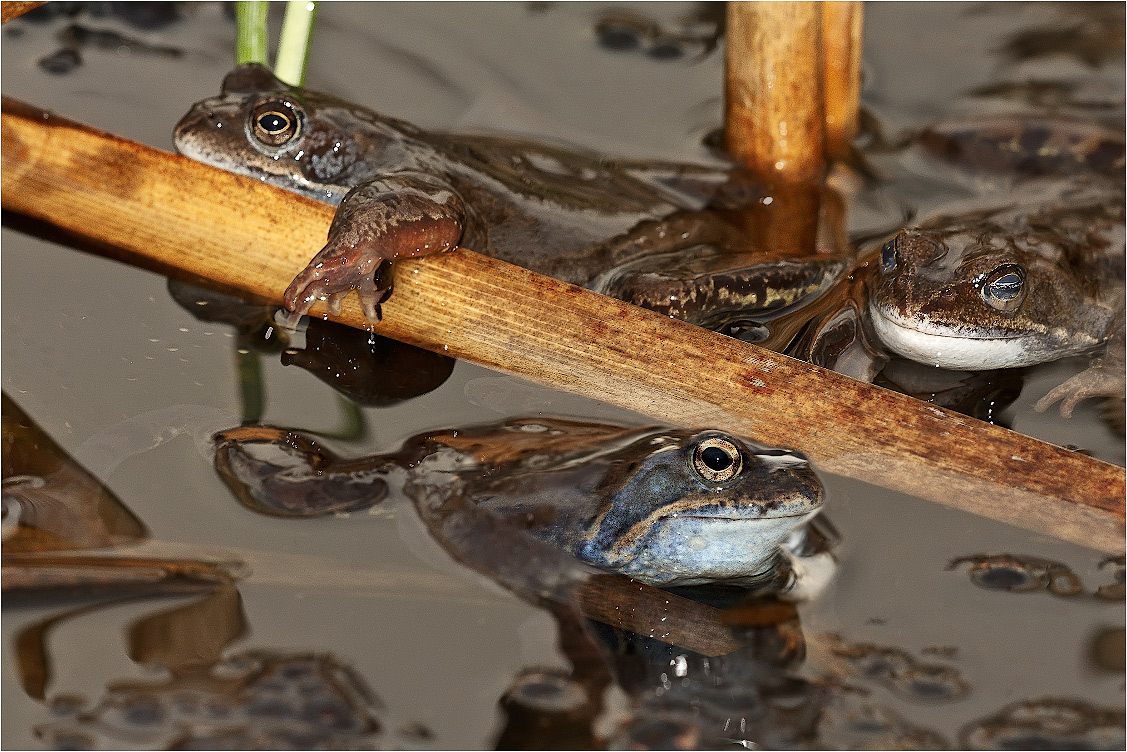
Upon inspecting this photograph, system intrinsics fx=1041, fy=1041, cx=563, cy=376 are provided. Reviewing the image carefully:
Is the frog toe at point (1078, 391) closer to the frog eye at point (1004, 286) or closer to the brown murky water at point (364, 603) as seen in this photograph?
the brown murky water at point (364, 603)

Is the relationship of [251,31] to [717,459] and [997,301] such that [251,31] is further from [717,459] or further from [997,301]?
[997,301]

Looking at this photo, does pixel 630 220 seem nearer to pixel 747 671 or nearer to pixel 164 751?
pixel 747 671

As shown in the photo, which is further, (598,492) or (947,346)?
(947,346)

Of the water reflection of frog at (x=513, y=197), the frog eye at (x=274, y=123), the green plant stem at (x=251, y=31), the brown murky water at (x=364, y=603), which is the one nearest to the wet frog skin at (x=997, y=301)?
the brown murky water at (x=364, y=603)

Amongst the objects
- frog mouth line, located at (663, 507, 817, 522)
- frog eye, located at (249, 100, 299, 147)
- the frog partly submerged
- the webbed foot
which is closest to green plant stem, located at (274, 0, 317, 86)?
frog eye, located at (249, 100, 299, 147)

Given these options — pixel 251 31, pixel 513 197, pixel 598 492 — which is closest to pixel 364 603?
pixel 598 492
